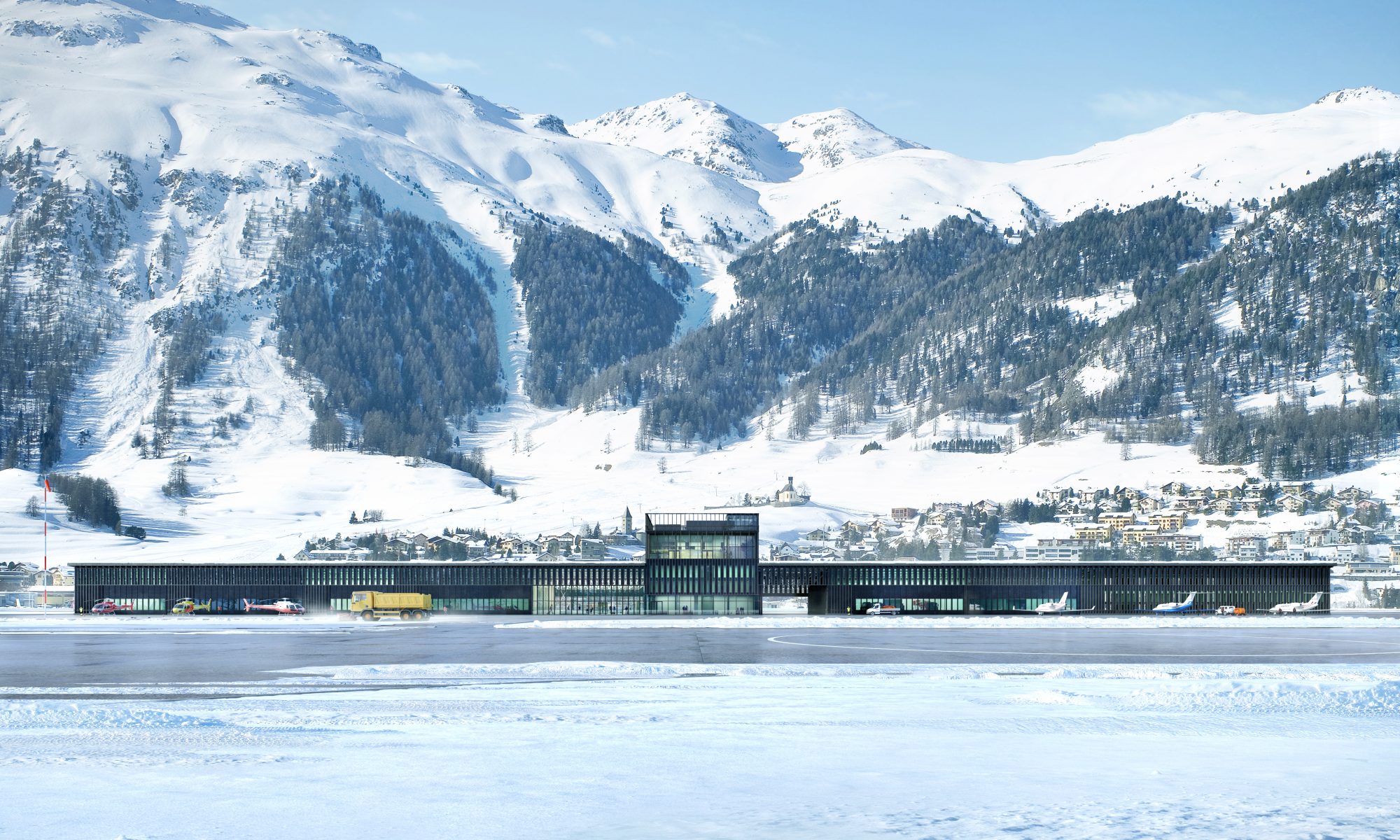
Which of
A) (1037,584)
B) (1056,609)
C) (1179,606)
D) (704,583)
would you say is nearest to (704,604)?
(704,583)

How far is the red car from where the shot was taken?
152250mm

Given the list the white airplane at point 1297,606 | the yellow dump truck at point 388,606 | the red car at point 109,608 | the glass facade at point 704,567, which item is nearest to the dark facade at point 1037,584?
the white airplane at point 1297,606

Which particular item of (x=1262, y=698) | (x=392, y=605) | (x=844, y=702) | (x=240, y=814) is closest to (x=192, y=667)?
(x=844, y=702)

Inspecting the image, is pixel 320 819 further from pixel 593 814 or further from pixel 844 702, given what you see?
pixel 844 702

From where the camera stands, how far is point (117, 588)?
162 m

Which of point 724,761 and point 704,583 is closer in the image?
point 724,761

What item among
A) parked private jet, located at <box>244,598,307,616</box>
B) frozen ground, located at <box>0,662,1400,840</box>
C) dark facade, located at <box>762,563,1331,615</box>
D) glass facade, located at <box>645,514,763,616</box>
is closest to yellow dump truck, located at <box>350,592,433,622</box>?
parked private jet, located at <box>244,598,307,616</box>

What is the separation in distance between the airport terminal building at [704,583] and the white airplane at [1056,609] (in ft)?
2.71

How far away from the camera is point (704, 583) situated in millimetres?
155750

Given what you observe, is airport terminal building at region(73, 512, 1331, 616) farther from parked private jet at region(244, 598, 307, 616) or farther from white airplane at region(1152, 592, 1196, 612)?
white airplane at region(1152, 592, 1196, 612)

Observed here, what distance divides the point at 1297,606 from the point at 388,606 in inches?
3559

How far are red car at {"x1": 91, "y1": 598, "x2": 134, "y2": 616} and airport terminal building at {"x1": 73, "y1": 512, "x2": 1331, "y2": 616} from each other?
1.05 m

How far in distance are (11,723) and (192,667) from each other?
2286 centimetres

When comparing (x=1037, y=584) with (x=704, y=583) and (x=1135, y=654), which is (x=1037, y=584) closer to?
(x=704, y=583)
